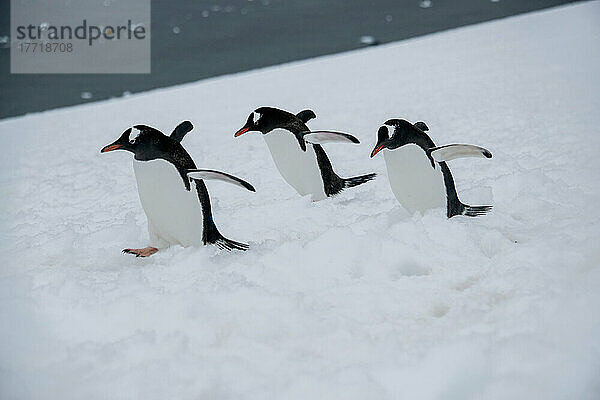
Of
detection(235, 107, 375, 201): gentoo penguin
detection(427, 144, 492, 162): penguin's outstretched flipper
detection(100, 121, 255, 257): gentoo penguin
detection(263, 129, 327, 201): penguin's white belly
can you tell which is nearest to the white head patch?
detection(100, 121, 255, 257): gentoo penguin

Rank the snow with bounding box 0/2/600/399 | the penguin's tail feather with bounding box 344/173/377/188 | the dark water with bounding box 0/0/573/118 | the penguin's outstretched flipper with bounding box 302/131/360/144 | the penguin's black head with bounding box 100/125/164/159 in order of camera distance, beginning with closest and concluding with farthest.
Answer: the snow with bounding box 0/2/600/399 → the penguin's black head with bounding box 100/125/164/159 → the penguin's outstretched flipper with bounding box 302/131/360/144 → the penguin's tail feather with bounding box 344/173/377/188 → the dark water with bounding box 0/0/573/118

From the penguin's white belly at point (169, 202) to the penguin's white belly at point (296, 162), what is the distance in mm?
450

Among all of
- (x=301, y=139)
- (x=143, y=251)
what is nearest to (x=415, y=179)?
(x=301, y=139)

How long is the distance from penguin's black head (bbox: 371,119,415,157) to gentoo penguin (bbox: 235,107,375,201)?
0.71 ft

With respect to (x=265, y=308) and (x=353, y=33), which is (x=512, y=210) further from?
(x=353, y=33)

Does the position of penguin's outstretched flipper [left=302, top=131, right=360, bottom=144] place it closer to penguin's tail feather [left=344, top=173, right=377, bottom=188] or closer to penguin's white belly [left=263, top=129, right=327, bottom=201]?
penguin's white belly [left=263, top=129, right=327, bottom=201]

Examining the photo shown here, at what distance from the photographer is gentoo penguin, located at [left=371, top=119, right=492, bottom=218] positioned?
1613 mm

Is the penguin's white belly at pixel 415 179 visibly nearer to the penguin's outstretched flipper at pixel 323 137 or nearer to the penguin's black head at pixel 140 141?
the penguin's outstretched flipper at pixel 323 137

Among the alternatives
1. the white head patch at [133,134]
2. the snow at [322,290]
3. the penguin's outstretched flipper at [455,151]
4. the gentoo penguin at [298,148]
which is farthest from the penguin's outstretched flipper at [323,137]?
the white head patch at [133,134]

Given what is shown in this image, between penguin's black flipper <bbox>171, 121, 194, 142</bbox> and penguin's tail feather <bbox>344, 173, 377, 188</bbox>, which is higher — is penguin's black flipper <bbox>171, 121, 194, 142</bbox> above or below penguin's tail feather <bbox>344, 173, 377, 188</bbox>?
above

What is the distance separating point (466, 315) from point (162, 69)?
21.1ft

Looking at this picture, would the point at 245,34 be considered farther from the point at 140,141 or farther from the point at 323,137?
the point at 140,141

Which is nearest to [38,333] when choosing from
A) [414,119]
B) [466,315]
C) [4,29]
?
[466,315]

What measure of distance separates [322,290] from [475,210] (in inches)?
23.2
